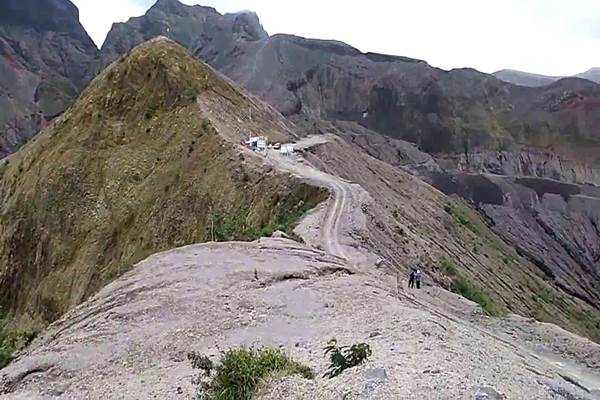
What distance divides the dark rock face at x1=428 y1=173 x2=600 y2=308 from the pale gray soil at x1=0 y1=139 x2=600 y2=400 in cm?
6582

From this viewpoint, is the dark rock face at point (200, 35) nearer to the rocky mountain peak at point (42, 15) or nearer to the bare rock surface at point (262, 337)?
the rocky mountain peak at point (42, 15)

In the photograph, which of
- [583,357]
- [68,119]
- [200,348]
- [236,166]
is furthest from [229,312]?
[68,119]

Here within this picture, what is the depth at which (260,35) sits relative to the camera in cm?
19462

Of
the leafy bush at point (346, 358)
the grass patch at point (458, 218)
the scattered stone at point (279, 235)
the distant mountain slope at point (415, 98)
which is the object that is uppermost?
the distant mountain slope at point (415, 98)

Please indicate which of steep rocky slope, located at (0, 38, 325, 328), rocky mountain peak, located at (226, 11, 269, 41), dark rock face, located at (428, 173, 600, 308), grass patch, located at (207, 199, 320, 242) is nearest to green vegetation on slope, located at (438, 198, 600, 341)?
grass patch, located at (207, 199, 320, 242)

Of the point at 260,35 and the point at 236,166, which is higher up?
the point at 260,35

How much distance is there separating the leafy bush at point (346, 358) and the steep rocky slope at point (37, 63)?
144668mm

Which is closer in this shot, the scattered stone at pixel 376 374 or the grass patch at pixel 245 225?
the scattered stone at pixel 376 374

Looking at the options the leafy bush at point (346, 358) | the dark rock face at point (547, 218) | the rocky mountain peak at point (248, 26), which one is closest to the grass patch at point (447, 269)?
the leafy bush at point (346, 358)

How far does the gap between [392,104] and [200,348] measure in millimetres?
138452

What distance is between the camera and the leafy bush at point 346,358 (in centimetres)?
1252

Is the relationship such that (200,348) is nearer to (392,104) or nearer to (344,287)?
(344,287)

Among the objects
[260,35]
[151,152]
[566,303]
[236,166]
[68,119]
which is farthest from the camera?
[260,35]

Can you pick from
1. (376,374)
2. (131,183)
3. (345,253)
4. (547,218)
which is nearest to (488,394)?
(376,374)
